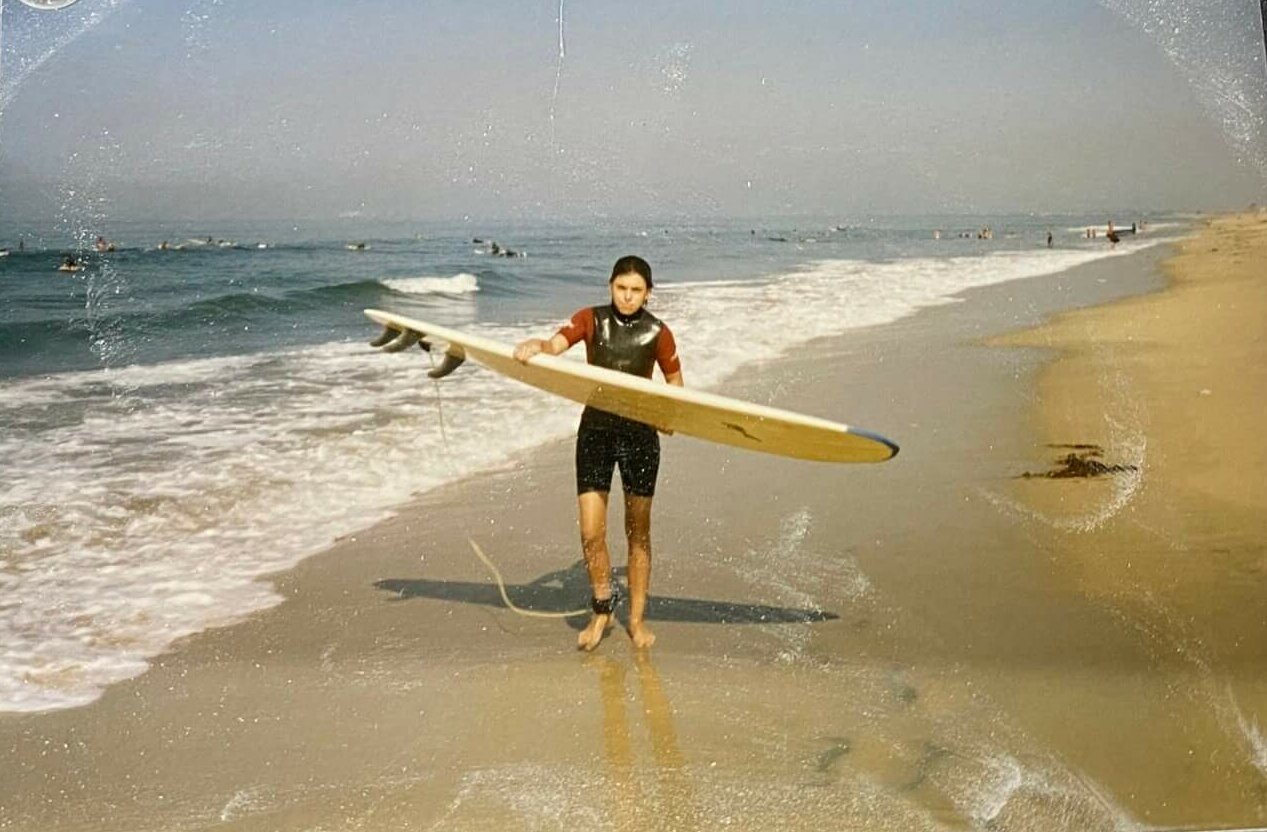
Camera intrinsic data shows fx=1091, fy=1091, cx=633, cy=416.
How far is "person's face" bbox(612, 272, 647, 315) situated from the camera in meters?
2.08

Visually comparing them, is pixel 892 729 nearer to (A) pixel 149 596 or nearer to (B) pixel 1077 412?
(B) pixel 1077 412

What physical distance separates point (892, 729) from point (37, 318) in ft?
7.85

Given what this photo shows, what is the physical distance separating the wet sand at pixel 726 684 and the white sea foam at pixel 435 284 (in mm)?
806

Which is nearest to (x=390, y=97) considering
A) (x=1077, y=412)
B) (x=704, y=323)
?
(x=704, y=323)

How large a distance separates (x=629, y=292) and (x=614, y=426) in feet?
0.86

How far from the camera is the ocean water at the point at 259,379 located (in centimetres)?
236

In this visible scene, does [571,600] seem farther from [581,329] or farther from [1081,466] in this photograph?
[1081,466]

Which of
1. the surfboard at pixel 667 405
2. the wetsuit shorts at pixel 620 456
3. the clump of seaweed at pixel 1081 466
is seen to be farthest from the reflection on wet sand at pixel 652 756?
the clump of seaweed at pixel 1081 466

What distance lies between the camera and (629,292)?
82.1 inches

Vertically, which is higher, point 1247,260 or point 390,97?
point 390,97

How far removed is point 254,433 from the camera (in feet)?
9.98

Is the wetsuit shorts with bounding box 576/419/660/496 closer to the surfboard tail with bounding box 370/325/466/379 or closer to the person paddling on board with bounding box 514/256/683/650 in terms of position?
the person paddling on board with bounding box 514/256/683/650

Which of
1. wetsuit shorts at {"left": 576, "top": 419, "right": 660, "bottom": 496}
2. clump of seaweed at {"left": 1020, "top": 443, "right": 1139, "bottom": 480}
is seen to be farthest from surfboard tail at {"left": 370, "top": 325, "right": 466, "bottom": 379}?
clump of seaweed at {"left": 1020, "top": 443, "right": 1139, "bottom": 480}

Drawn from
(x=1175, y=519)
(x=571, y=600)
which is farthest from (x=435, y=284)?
(x=1175, y=519)
